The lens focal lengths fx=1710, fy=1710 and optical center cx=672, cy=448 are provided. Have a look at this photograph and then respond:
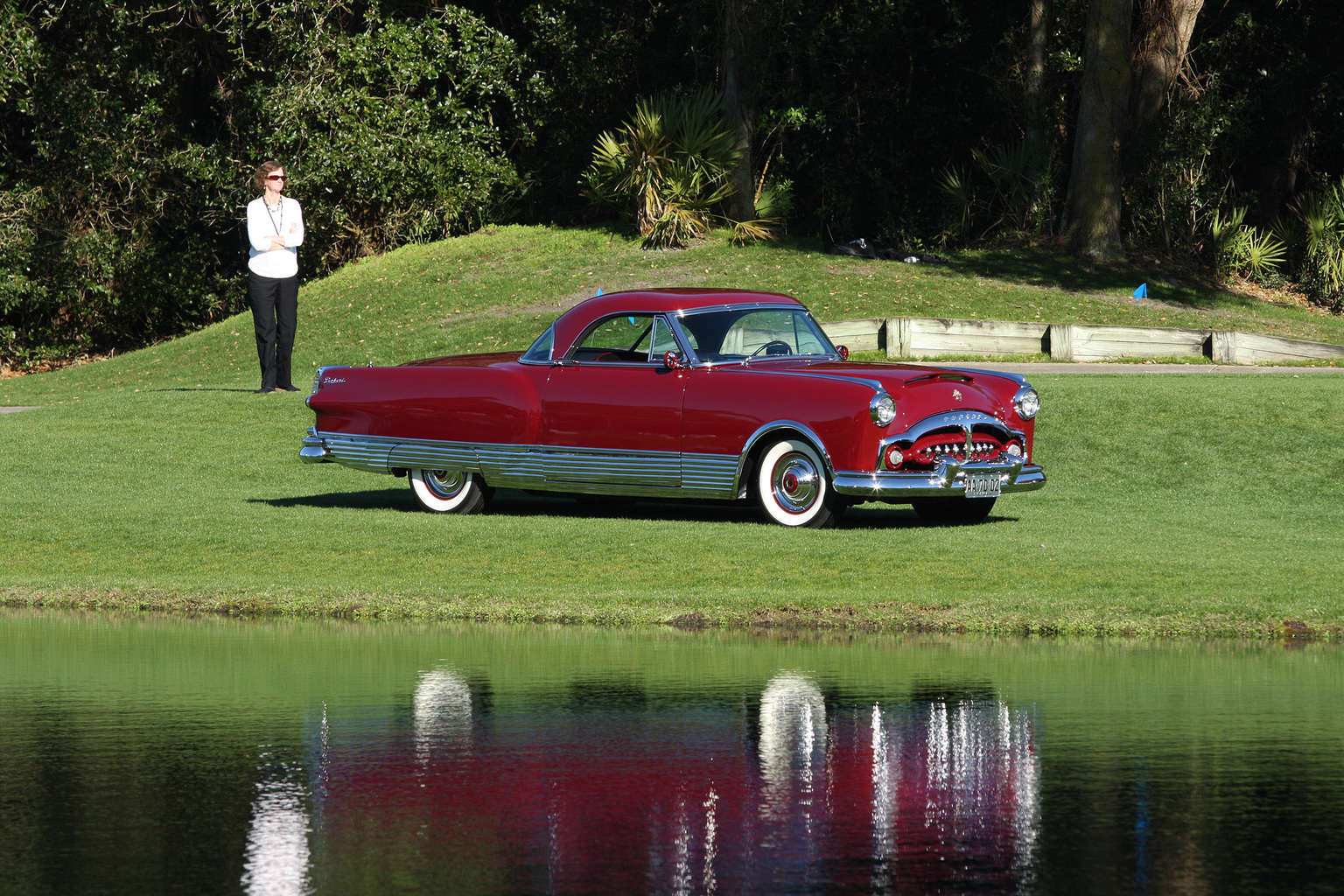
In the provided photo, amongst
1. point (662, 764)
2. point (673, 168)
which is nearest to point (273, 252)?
point (662, 764)

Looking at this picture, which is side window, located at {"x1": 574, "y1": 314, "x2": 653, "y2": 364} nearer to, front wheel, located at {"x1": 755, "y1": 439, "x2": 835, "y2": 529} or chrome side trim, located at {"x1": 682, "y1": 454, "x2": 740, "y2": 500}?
chrome side trim, located at {"x1": 682, "y1": 454, "x2": 740, "y2": 500}

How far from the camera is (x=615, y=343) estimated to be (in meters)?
11.9

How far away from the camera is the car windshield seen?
1178 cm

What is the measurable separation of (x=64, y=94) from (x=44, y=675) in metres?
26.8

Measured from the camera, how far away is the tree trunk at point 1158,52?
3175 centimetres

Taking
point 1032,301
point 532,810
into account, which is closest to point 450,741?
point 532,810

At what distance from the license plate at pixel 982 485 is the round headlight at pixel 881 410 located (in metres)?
0.71

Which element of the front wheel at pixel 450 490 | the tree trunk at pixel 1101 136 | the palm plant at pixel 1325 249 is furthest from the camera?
the palm plant at pixel 1325 249

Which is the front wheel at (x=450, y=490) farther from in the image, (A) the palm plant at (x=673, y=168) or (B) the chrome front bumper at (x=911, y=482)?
(A) the palm plant at (x=673, y=168)

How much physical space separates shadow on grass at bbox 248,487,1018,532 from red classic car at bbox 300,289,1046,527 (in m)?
0.28

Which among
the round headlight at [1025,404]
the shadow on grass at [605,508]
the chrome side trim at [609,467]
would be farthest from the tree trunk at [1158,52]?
the chrome side trim at [609,467]

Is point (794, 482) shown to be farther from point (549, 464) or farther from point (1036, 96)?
point (1036, 96)

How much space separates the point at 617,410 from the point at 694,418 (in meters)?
0.60

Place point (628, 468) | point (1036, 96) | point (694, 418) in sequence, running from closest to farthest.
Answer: point (694, 418) → point (628, 468) → point (1036, 96)
